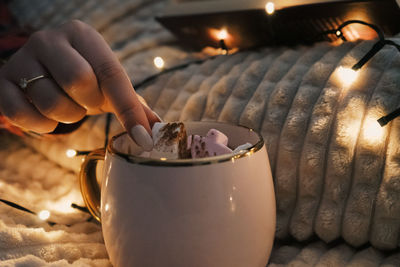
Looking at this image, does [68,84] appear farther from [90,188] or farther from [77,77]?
[90,188]

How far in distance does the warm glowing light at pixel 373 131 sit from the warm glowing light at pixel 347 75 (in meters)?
0.07

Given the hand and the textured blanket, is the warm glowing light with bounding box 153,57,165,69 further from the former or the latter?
the hand

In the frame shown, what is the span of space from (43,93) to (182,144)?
0.20m

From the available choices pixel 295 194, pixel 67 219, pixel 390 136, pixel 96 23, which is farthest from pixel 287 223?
pixel 96 23

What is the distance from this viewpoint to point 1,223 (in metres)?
0.48

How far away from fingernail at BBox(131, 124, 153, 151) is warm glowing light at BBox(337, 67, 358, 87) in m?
0.29

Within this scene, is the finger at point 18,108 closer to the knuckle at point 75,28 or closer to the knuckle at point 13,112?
the knuckle at point 13,112

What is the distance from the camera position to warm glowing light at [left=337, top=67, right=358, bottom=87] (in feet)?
1.69

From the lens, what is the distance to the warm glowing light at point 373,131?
46 cm

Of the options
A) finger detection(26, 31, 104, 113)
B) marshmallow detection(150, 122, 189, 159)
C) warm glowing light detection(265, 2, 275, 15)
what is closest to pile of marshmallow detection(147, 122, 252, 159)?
marshmallow detection(150, 122, 189, 159)

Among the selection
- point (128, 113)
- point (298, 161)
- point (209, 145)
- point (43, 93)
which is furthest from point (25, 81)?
point (298, 161)

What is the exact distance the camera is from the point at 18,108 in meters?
0.49

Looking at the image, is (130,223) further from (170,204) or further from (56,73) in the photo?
(56,73)

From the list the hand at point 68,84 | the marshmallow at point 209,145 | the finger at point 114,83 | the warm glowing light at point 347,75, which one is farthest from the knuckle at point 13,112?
the warm glowing light at point 347,75
